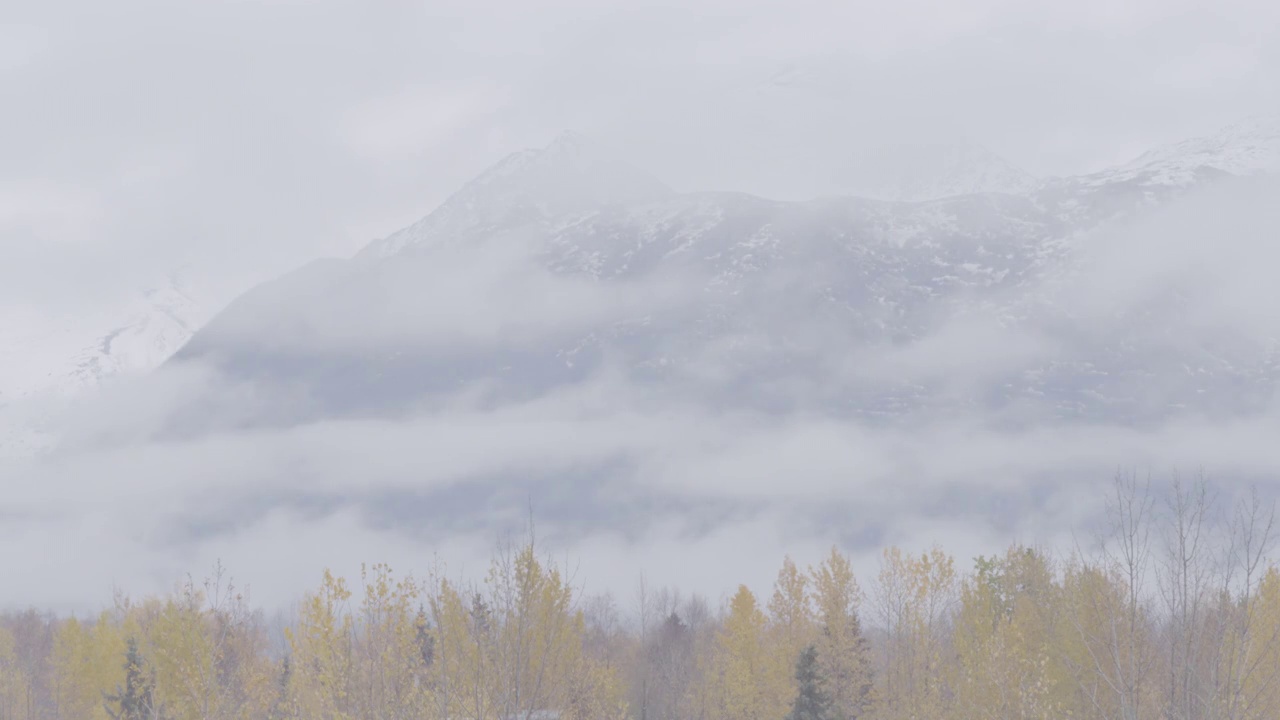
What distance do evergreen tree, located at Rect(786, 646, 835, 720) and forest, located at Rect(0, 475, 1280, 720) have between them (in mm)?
79

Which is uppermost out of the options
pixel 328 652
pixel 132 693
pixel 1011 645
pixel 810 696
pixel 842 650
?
pixel 328 652

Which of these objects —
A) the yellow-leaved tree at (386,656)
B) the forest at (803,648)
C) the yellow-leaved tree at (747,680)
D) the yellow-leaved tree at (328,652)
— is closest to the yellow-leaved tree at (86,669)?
the forest at (803,648)

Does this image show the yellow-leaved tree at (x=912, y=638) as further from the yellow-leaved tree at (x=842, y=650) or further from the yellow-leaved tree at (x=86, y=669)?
the yellow-leaved tree at (x=86, y=669)

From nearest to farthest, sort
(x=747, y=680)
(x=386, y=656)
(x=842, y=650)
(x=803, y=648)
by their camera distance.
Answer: (x=386, y=656) → (x=803, y=648) → (x=842, y=650) → (x=747, y=680)

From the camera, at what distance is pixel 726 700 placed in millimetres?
61406

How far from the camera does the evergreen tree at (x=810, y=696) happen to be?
44.5 meters

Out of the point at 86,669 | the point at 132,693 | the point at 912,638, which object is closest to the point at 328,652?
the point at 132,693

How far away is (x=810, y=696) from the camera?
44719 mm

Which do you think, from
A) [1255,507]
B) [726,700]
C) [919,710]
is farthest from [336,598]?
[726,700]

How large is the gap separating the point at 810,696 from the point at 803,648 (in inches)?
166

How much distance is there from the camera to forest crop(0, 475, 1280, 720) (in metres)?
20.9

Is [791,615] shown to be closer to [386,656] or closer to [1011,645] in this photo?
[1011,645]

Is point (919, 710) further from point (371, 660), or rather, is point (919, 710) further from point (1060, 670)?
point (371, 660)

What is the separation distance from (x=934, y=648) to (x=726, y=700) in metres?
13.4
